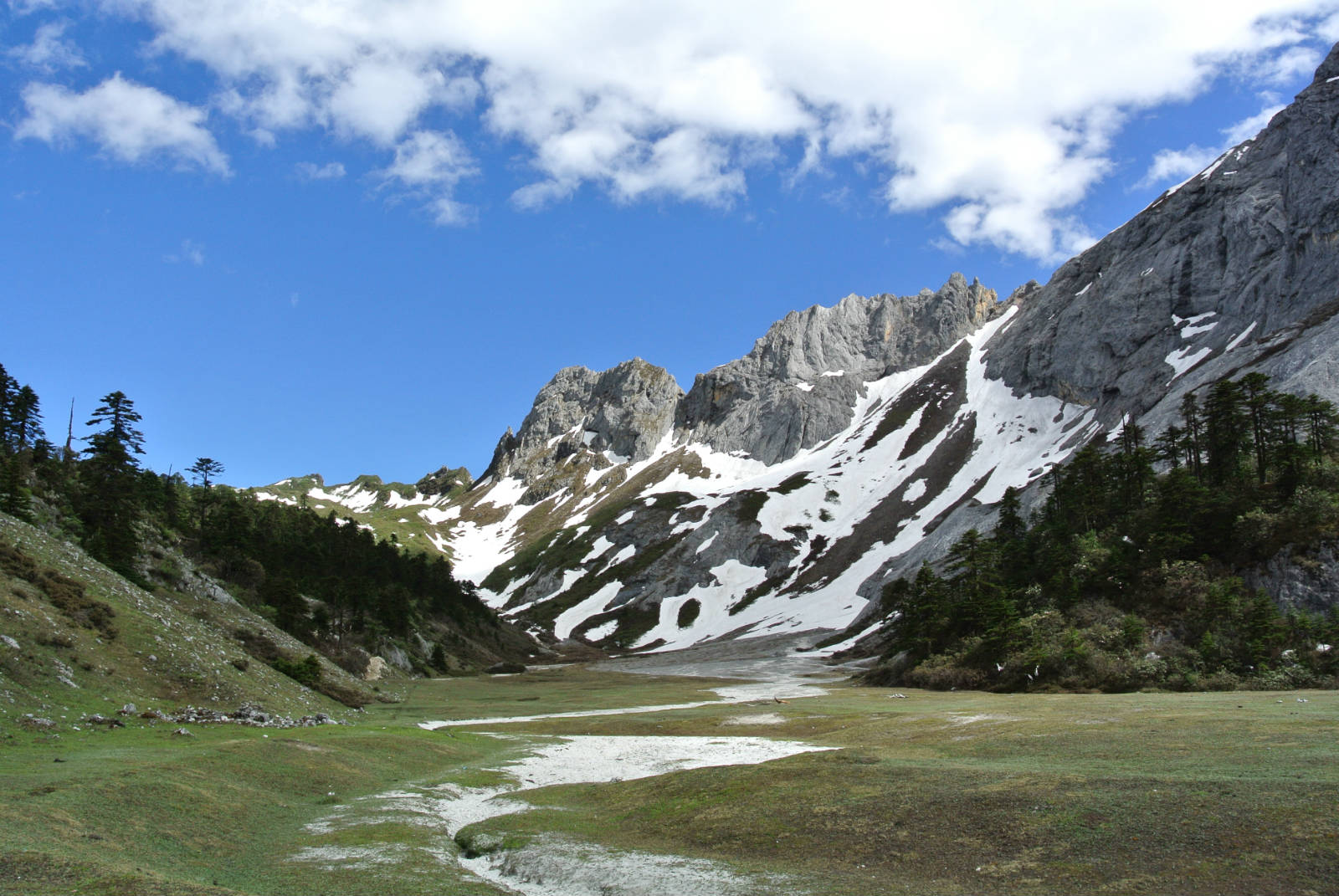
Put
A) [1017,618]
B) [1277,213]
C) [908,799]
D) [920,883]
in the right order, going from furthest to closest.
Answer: [1277,213]
[1017,618]
[908,799]
[920,883]

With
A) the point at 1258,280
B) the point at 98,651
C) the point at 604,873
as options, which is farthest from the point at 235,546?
the point at 1258,280

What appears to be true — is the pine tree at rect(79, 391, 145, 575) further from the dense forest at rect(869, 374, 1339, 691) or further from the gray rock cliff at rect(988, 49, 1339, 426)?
the gray rock cliff at rect(988, 49, 1339, 426)

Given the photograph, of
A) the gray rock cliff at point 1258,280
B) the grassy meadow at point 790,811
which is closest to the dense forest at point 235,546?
the grassy meadow at point 790,811

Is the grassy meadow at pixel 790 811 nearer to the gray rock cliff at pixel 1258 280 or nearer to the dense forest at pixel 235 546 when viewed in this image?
the dense forest at pixel 235 546

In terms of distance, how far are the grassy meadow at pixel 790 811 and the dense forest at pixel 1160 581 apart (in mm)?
19741

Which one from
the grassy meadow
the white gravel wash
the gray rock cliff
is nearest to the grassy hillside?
the grassy meadow

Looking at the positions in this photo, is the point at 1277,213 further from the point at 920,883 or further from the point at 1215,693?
the point at 920,883

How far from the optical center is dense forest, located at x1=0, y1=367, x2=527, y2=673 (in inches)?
2411

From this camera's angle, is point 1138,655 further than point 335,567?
No

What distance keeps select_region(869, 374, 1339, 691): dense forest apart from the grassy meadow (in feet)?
64.8

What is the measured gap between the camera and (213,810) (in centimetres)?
2153

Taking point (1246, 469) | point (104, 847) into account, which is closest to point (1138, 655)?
point (1246, 469)

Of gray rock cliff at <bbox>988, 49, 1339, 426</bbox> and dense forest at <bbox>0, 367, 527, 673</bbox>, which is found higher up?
gray rock cliff at <bbox>988, 49, 1339, 426</bbox>

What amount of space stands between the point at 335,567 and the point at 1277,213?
213m
